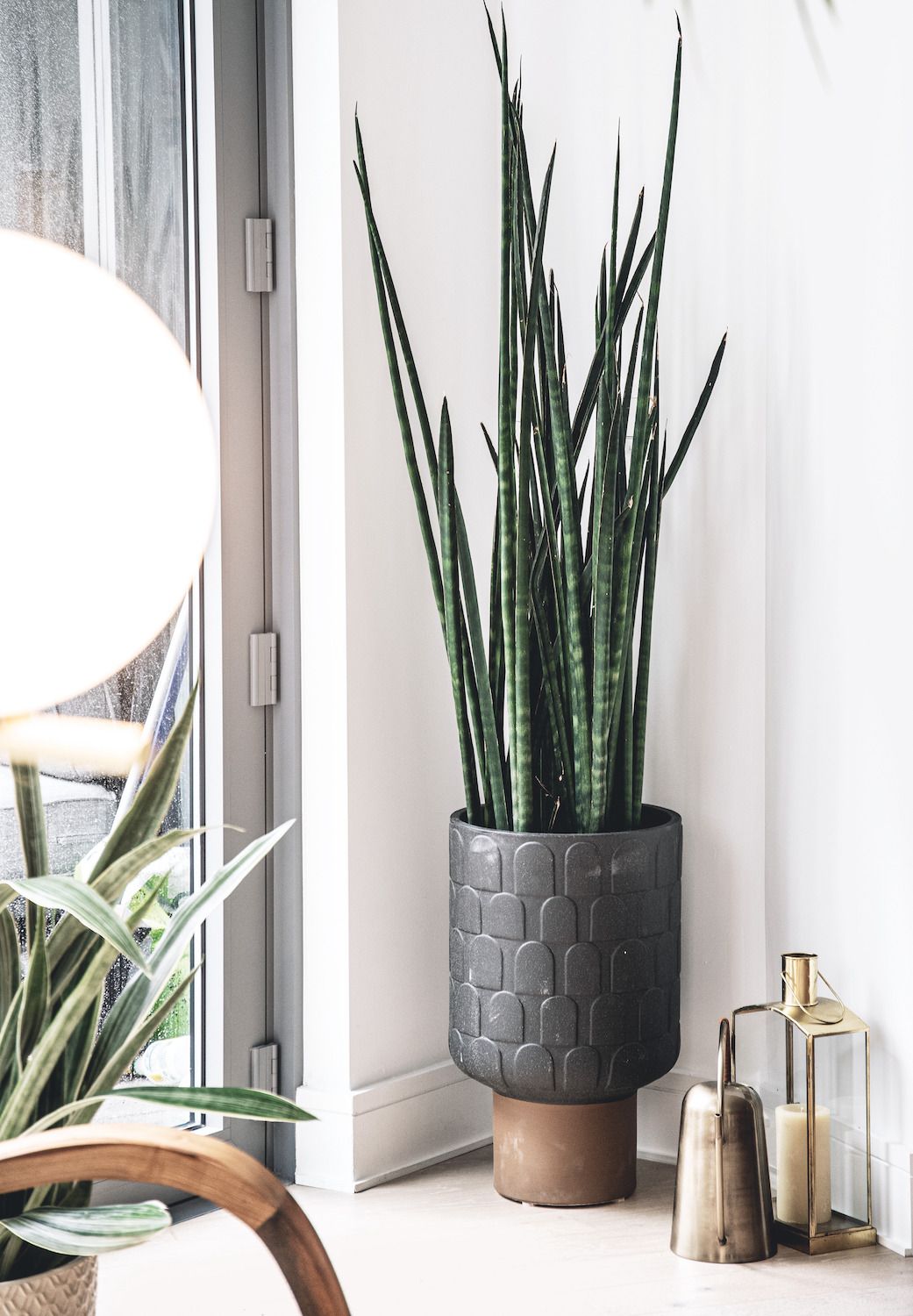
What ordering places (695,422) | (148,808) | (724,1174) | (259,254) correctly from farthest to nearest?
(259,254) → (695,422) → (724,1174) → (148,808)

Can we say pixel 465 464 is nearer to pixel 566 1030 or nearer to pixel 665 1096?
pixel 566 1030

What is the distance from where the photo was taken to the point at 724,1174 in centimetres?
183

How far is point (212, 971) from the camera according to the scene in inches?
86.3

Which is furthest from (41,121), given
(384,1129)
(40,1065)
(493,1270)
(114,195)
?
(493,1270)

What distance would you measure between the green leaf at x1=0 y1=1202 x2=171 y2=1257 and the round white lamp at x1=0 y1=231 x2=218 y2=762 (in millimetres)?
853

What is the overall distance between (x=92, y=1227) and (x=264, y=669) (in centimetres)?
128

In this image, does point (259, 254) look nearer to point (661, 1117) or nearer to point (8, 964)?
point (8, 964)

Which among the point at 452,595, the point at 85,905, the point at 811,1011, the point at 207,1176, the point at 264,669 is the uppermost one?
the point at 452,595

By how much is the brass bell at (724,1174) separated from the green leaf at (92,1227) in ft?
3.37

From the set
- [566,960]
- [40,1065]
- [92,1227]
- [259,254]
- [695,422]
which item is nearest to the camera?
[92,1227]

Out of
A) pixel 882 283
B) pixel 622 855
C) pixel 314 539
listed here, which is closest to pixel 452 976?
pixel 622 855

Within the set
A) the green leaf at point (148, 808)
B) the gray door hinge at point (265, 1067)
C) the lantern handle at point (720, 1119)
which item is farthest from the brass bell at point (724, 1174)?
the green leaf at point (148, 808)

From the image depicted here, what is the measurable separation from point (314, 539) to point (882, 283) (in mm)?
961

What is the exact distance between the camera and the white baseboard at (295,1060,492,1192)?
2162mm
